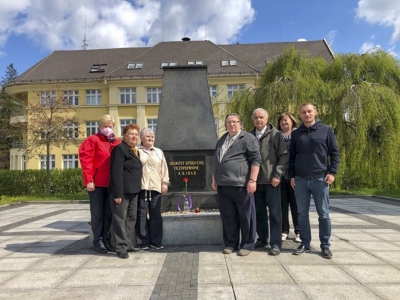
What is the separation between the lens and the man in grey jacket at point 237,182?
14.3 ft

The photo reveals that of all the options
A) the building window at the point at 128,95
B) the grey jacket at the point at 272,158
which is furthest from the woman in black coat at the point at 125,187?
the building window at the point at 128,95

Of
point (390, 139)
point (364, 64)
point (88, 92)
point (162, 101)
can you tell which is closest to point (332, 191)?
point (390, 139)

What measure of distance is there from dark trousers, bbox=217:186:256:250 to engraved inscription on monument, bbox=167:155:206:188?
150 cm

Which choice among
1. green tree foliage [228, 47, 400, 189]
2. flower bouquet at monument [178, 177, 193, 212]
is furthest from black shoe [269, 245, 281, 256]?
green tree foliage [228, 47, 400, 189]

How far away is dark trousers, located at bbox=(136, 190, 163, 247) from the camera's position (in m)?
4.78

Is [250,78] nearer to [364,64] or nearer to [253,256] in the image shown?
[364,64]

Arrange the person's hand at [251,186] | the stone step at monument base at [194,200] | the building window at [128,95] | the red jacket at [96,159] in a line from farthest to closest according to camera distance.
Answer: the building window at [128,95] → the stone step at monument base at [194,200] → the red jacket at [96,159] → the person's hand at [251,186]

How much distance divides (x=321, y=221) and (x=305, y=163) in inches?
29.7

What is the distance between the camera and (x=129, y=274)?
375 cm

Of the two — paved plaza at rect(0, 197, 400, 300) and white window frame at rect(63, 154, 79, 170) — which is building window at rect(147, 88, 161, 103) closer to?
white window frame at rect(63, 154, 79, 170)

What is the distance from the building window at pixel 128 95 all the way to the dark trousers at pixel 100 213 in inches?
1002

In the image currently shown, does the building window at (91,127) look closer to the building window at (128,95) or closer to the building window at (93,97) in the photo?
the building window at (93,97)

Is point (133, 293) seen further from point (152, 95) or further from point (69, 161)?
point (69, 161)

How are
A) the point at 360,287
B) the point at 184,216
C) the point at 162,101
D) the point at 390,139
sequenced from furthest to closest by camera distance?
the point at 390,139 → the point at 162,101 → the point at 184,216 → the point at 360,287
